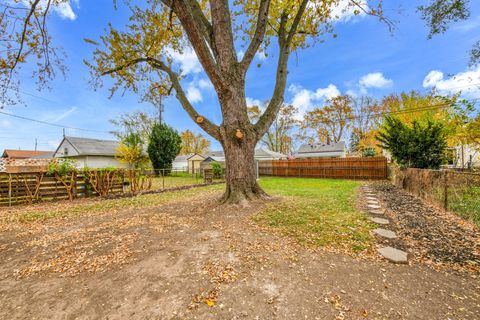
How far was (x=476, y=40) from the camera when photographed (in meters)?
5.21

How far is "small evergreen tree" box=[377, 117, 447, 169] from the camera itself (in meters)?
9.00

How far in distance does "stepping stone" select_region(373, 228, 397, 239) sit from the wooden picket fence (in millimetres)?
9690

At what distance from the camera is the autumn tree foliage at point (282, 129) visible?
2894 cm

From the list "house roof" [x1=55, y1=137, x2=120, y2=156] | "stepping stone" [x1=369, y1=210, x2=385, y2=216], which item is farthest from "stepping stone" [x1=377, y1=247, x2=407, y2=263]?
"house roof" [x1=55, y1=137, x2=120, y2=156]

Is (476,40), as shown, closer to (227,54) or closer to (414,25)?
(414,25)

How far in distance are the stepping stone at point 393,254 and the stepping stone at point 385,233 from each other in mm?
539

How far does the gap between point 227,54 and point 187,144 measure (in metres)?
37.7

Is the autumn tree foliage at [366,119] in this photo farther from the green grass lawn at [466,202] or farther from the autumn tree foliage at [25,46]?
the autumn tree foliage at [25,46]

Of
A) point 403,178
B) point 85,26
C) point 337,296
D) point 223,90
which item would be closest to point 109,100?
point 85,26

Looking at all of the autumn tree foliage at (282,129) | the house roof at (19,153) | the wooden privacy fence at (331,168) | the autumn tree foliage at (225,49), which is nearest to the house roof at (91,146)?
the wooden privacy fence at (331,168)

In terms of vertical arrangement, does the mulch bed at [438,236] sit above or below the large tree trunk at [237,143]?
below

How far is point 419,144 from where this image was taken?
929 cm

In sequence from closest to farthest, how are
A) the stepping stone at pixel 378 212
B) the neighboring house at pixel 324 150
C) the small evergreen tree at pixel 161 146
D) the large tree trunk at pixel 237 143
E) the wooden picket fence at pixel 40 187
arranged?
1. the stepping stone at pixel 378 212
2. the large tree trunk at pixel 237 143
3. the wooden picket fence at pixel 40 187
4. the small evergreen tree at pixel 161 146
5. the neighboring house at pixel 324 150

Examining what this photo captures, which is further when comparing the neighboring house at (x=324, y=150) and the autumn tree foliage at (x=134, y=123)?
the neighboring house at (x=324, y=150)
